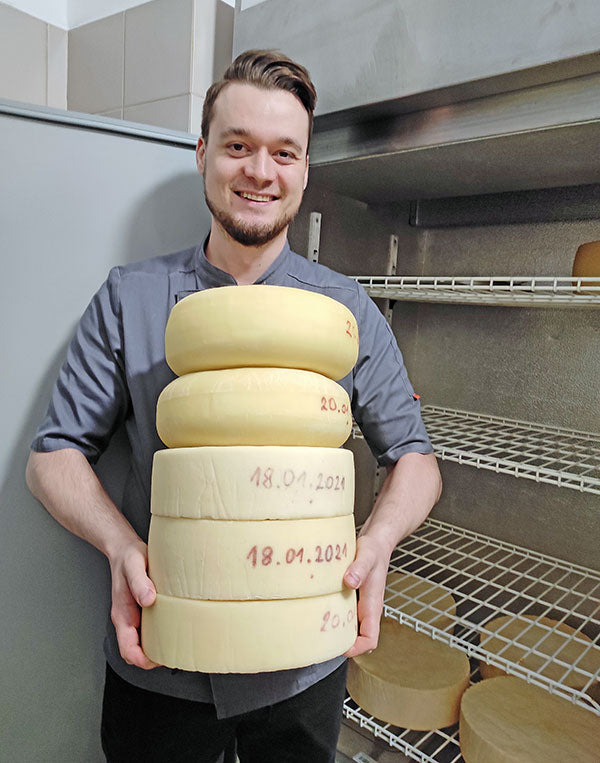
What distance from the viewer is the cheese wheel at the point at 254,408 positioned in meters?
0.58

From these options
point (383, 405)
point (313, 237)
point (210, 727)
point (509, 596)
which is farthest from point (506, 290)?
point (210, 727)

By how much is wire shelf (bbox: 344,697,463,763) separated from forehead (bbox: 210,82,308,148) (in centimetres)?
117

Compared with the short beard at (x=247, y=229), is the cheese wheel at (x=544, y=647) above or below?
below

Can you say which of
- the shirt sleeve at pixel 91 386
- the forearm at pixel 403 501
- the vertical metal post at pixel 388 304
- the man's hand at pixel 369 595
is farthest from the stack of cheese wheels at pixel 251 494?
the vertical metal post at pixel 388 304

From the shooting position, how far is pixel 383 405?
40.3 inches

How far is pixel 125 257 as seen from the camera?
42.6 inches

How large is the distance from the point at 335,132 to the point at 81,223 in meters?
0.53

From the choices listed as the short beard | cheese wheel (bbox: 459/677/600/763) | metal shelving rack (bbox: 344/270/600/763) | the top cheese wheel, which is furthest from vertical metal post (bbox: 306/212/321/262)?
cheese wheel (bbox: 459/677/600/763)

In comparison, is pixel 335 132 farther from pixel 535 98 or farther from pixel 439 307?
pixel 439 307

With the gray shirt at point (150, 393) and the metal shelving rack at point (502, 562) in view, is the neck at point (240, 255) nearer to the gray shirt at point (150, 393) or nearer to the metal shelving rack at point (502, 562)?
the gray shirt at point (150, 393)

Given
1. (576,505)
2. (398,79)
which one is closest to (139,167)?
(398,79)

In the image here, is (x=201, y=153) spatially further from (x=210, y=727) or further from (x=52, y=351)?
(x=210, y=727)

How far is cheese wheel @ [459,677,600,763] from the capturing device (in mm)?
1006

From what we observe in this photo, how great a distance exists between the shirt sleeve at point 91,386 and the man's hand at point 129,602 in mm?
269
